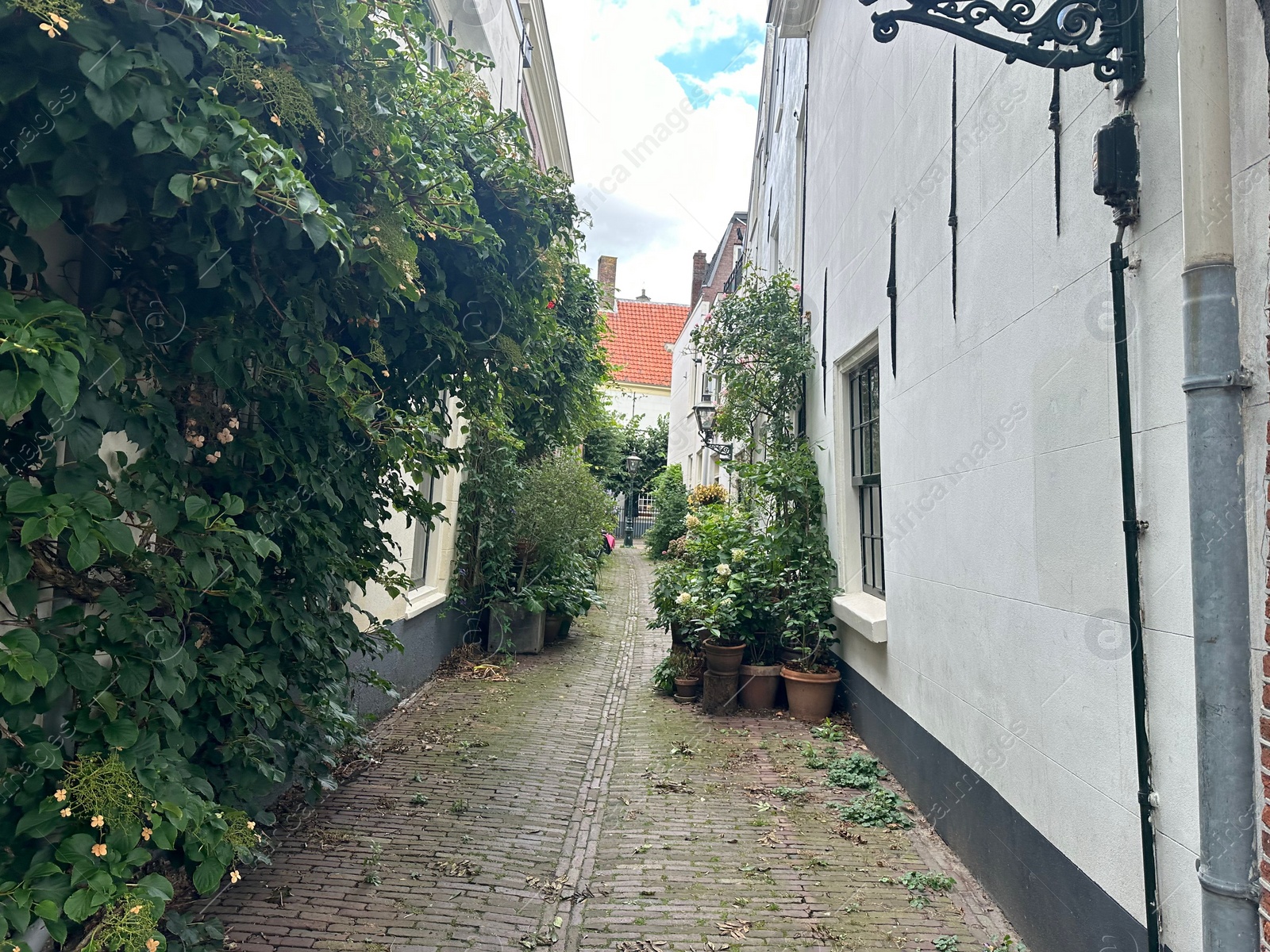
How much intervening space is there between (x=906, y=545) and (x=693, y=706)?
2.82 meters

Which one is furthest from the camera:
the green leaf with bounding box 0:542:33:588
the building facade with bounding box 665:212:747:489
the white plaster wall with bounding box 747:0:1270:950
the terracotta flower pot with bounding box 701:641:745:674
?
the building facade with bounding box 665:212:747:489

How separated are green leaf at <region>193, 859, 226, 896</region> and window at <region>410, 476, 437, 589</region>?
508 centimetres

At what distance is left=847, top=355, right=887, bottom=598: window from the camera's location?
5832 mm

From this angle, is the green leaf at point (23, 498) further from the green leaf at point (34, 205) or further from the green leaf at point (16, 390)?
the green leaf at point (34, 205)

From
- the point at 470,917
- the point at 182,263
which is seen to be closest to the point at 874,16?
the point at 182,263

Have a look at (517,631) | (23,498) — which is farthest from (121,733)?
(517,631)

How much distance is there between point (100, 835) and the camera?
1.91m

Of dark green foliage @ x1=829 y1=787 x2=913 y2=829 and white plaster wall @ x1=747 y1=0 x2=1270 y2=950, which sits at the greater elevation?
white plaster wall @ x1=747 y1=0 x2=1270 y2=950

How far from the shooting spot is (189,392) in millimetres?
2553

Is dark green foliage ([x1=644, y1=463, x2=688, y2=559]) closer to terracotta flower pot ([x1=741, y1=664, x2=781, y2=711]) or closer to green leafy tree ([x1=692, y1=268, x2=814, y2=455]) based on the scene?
green leafy tree ([x1=692, y1=268, x2=814, y2=455])

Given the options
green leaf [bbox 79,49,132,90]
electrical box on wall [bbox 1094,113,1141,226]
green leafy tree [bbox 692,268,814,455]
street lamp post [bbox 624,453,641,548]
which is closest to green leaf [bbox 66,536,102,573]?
green leaf [bbox 79,49,132,90]

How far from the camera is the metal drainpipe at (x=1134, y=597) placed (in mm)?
2184

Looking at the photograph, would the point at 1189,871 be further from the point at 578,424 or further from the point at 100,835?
the point at 578,424

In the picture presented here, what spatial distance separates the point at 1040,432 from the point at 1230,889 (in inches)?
63.0
